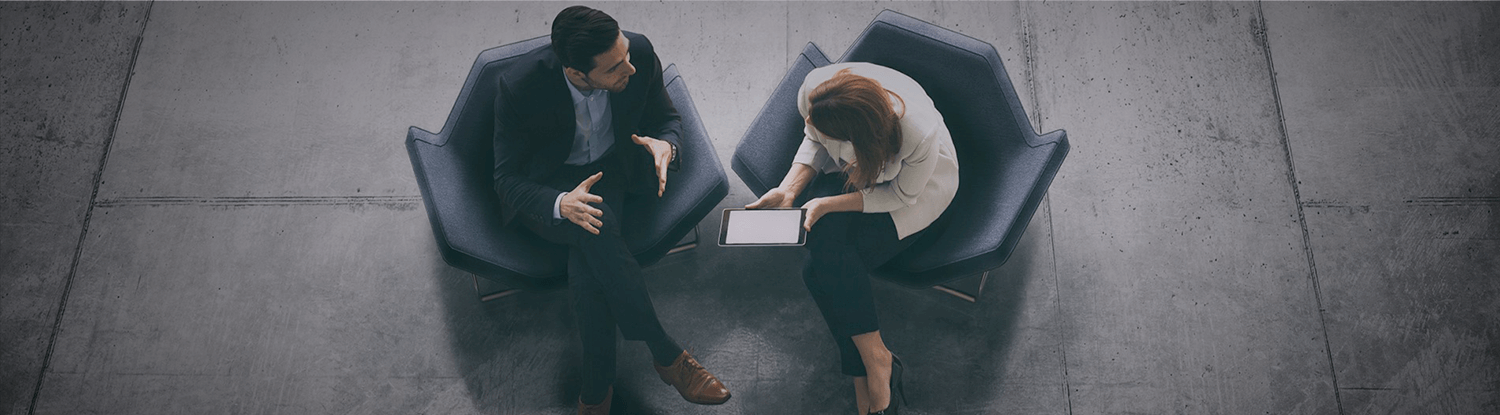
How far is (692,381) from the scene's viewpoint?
2.85 metres

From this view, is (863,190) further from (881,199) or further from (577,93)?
(577,93)

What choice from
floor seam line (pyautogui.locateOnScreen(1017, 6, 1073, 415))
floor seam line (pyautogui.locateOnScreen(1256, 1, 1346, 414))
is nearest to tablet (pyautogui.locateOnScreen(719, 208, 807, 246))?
floor seam line (pyautogui.locateOnScreen(1017, 6, 1073, 415))

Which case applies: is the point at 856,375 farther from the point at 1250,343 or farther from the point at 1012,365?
the point at 1250,343

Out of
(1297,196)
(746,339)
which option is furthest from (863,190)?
(1297,196)

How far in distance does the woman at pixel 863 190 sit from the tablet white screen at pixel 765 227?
0.04 m

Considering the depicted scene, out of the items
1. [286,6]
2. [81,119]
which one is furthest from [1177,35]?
[81,119]

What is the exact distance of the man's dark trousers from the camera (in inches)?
106

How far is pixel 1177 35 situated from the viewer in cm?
359

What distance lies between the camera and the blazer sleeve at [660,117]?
278cm

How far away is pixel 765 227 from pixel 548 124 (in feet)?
2.35

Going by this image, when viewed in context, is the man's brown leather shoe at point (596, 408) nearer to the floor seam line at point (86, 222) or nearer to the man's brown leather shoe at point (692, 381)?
the man's brown leather shoe at point (692, 381)

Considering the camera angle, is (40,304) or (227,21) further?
(227,21)

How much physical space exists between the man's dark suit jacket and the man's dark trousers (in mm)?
131

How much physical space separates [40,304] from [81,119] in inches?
31.1
